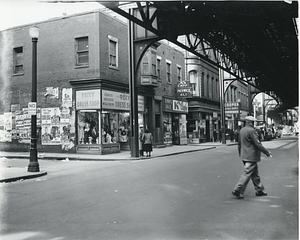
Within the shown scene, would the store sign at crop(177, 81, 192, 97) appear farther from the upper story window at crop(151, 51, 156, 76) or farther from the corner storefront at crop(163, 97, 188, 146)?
the upper story window at crop(151, 51, 156, 76)

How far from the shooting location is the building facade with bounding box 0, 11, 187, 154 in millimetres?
19719

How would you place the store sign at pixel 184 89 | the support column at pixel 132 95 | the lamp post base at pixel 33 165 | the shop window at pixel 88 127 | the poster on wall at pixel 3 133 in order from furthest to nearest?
the store sign at pixel 184 89 < the poster on wall at pixel 3 133 < the shop window at pixel 88 127 < the support column at pixel 132 95 < the lamp post base at pixel 33 165

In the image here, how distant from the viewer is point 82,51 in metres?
20.2

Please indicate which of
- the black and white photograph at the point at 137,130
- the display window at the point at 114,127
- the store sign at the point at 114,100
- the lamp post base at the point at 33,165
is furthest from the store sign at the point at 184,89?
the lamp post base at the point at 33,165

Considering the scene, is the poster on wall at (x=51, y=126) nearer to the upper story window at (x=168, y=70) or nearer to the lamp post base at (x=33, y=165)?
the lamp post base at (x=33, y=165)

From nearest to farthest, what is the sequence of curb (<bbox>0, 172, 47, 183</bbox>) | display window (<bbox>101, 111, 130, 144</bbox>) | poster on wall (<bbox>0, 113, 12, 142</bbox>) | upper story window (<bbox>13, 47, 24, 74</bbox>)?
curb (<bbox>0, 172, 47, 183</bbox>), display window (<bbox>101, 111, 130, 144</bbox>), upper story window (<bbox>13, 47, 24, 74</bbox>), poster on wall (<bbox>0, 113, 12, 142</bbox>)

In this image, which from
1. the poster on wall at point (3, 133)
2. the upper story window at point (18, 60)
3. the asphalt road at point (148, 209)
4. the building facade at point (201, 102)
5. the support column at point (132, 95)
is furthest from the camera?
the building facade at point (201, 102)

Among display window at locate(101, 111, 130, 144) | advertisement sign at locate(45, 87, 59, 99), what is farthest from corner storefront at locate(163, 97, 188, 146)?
advertisement sign at locate(45, 87, 59, 99)

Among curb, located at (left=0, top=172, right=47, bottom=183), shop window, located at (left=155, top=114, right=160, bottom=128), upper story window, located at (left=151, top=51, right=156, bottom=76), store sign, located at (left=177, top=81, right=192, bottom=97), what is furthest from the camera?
store sign, located at (left=177, top=81, right=192, bottom=97)

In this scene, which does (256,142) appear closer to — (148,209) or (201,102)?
(148,209)

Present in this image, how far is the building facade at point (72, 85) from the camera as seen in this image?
19719 mm

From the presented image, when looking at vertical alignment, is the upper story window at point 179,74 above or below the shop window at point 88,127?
above

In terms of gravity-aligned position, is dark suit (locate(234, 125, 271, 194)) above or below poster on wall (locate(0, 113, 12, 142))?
below

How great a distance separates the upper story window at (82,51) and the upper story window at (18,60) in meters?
4.54
